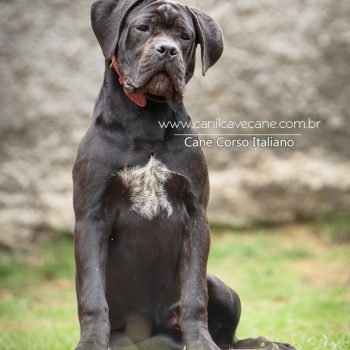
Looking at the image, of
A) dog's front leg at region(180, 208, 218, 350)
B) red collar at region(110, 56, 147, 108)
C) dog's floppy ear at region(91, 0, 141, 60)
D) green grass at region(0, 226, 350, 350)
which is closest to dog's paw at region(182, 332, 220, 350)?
dog's front leg at region(180, 208, 218, 350)

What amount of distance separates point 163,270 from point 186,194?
453 millimetres

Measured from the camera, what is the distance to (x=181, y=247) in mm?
4152

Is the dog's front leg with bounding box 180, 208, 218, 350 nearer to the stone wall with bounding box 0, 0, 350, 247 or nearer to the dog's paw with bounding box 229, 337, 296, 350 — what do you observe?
the dog's paw with bounding box 229, 337, 296, 350

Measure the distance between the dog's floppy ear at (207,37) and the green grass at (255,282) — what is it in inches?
99.9

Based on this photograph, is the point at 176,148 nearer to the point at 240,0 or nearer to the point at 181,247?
the point at 181,247

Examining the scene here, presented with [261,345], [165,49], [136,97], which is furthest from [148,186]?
[261,345]

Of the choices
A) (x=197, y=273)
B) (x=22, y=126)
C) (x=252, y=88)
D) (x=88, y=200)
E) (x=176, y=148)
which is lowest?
(x=197, y=273)

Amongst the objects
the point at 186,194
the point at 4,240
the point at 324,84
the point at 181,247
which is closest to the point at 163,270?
the point at 181,247

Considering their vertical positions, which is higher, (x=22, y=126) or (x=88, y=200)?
(x=22, y=126)

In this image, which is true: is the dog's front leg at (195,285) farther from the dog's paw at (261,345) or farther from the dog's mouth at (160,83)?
the dog's mouth at (160,83)

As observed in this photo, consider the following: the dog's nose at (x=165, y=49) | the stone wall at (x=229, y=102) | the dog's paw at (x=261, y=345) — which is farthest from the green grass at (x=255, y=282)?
the dog's nose at (x=165, y=49)

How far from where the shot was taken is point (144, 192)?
4074mm

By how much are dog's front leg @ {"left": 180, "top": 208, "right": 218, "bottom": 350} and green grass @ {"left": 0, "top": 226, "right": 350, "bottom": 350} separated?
6.95 ft

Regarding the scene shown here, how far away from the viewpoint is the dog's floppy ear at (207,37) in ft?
14.2
